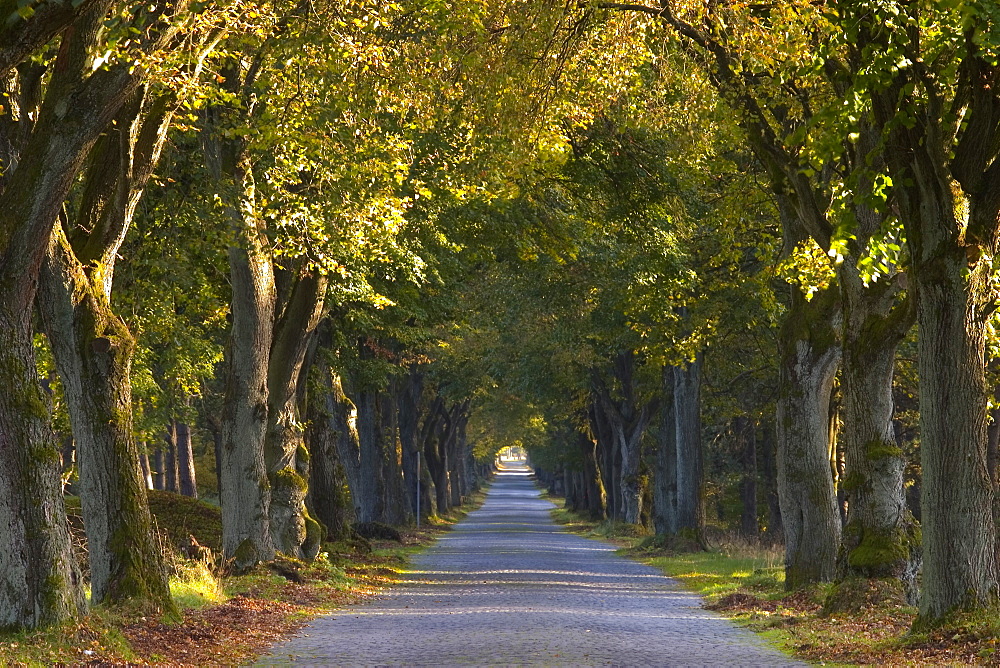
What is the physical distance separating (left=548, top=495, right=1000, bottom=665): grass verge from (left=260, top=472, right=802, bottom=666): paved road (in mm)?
441

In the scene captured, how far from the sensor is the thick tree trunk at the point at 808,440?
1875cm

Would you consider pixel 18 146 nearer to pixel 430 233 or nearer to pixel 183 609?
pixel 183 609

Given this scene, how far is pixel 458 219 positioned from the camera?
23.2m

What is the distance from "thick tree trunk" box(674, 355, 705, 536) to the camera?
31984 millimetres

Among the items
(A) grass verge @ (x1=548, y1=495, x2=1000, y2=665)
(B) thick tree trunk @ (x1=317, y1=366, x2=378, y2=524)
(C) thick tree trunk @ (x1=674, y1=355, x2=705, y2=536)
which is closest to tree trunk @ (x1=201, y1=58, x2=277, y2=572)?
(A) grass verge @ (x1=548, y1=495, x2=1000, y2=665)

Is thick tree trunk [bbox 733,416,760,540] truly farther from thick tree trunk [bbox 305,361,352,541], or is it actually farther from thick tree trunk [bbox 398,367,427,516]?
thick tree trunk [bbox 305,361,352,541]

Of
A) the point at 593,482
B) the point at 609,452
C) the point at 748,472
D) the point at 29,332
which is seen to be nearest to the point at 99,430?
the point at 29,332

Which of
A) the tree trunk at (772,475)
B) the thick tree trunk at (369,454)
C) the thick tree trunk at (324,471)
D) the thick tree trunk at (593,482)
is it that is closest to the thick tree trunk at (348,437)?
the thick tree trunk at (369,454)

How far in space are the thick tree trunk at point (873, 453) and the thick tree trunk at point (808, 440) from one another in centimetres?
266

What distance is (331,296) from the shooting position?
21250mm

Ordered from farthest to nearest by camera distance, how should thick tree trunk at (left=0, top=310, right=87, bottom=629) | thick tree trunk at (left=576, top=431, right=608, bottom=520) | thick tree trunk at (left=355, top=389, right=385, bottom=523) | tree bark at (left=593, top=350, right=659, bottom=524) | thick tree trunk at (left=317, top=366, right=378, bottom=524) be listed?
thick tree trunk at (left=576, top=431, right=608, bottom=520), tree bark at (left=593, top=350, right=659, bottom=524), thick tree trunk at (left=355, top=389, right=385, bottom=523), thick tree trunk at (left=317, top=366, right=378, bottom=524), thick tree trunk at (left=0, top=310, right=87, bottom=629)

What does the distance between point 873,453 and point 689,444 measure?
651 inches

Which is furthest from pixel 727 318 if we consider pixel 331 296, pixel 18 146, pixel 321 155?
pixel 18 146

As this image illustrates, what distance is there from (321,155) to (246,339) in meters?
4.51
